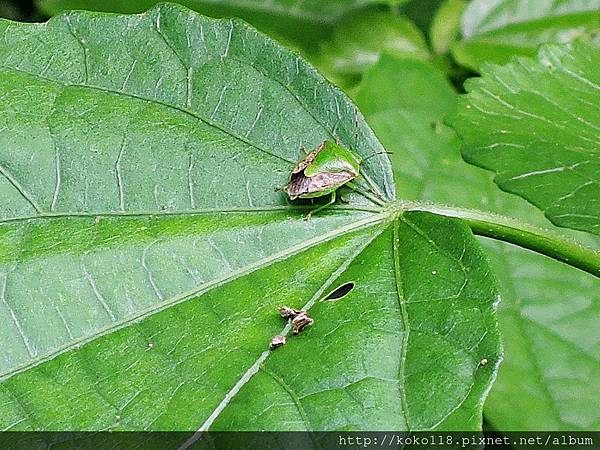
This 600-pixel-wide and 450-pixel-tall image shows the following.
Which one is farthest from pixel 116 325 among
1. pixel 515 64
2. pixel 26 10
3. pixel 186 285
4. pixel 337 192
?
pixel 26 10

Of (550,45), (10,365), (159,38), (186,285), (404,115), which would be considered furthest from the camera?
(404,115)

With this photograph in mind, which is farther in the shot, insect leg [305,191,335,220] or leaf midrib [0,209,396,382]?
insect leg [305,191,335,220]

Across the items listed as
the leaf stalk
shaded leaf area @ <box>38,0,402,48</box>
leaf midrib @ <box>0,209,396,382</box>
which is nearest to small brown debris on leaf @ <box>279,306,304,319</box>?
leaf midrib @ <box>0,209,396,382</box>

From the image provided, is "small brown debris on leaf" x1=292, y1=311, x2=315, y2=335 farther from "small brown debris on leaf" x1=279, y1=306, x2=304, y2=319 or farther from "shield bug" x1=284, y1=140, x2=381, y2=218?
"shield bug" x1=284, y1=140, x2=381, y2=218

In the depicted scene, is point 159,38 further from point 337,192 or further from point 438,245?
point 438,245

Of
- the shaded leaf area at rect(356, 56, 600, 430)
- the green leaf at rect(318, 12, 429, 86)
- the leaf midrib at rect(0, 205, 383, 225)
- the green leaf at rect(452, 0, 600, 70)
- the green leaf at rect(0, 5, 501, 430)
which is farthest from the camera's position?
the green leaf at rect(318, 12, 429, 86)

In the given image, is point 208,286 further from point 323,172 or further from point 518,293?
point 518,293

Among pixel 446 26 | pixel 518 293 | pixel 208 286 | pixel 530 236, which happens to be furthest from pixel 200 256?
pixel 446 26
